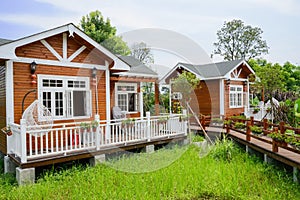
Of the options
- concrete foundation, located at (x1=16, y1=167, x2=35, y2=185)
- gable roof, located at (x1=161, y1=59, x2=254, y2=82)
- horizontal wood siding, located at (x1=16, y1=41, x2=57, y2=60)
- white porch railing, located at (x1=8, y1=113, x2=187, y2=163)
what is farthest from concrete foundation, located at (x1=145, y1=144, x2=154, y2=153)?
gable roof, located at (x1=161, y1=59, x2=254, y2=82)

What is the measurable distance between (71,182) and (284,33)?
53.9 feet

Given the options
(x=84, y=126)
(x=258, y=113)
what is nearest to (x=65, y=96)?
(x=84, y=126)

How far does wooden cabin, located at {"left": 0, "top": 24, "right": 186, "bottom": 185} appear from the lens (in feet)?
20.4

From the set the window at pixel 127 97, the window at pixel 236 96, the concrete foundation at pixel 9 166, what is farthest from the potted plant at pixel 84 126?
the window at pixel 236 96

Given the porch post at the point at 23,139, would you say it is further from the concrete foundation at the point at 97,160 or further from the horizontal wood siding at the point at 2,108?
the horizontal wood siding at the point at 2,108

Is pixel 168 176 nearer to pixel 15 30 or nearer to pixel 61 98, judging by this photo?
pixel 61 98

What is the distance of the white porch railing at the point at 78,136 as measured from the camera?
19.3ft

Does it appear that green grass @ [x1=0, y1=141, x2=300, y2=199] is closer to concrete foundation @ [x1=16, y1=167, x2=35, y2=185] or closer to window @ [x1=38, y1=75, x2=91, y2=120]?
concrete foundation @ [x1=16, y1=167, x2=35, y2=185]

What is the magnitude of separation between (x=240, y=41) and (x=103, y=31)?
16220 millimetres

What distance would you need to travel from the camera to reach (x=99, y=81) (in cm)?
827

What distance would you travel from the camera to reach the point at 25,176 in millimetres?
5688

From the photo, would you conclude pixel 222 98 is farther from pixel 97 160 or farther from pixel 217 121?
pixel 97 160

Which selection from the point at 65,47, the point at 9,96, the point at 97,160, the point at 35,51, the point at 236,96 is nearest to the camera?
the point at 9,96

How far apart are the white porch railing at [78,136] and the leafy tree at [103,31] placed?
17308mm
